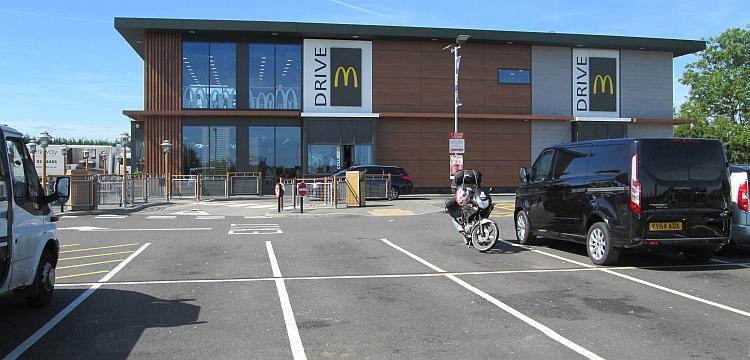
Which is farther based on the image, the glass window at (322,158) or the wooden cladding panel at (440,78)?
the wooden cladding panel at (440,78)

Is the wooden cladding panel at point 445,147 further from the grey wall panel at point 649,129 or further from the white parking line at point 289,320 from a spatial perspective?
the white parking line at point 289,320

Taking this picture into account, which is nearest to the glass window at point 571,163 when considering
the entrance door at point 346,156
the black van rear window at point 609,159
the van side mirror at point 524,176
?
the black van rear window at point 609,159

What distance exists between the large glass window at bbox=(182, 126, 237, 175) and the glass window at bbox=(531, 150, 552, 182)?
24304mm

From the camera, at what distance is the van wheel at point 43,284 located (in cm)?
652

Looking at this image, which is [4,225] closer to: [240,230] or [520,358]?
[520,358]

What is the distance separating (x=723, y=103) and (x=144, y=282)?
202 ft

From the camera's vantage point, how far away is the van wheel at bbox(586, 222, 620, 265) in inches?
373

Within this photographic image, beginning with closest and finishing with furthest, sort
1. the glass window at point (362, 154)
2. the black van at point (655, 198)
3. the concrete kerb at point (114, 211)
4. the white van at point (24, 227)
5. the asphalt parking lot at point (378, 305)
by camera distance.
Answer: the asphalt parking lot at point (378, 305) → the white van at point (24, 227) → the black van at point (655, 198) → the concrete kerb at point (114, 211) → the glass window at point (362, 154)

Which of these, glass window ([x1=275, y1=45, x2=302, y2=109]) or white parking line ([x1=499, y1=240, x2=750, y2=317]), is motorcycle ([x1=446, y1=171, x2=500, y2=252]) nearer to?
white parking line ([x1=499, y1=240, x2=750, y2=317])

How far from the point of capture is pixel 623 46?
37562 mm

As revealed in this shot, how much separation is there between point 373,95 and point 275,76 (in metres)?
5.75

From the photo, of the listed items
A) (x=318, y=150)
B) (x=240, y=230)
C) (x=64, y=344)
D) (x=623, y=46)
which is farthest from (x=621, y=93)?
(x=64, y=344)

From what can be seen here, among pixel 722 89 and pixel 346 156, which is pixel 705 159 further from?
pixel 722 89

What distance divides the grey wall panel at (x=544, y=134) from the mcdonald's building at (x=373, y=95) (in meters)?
0.07
